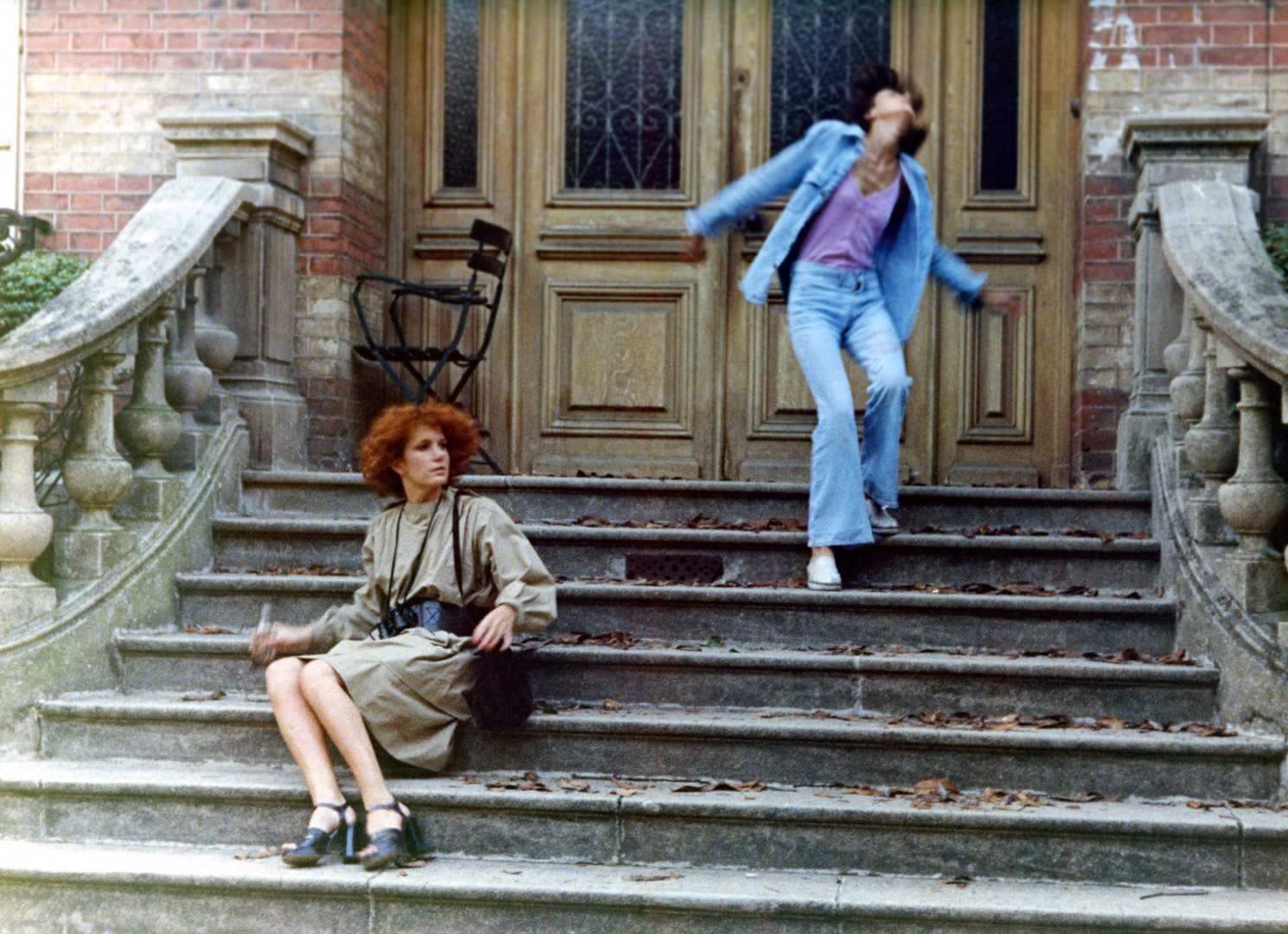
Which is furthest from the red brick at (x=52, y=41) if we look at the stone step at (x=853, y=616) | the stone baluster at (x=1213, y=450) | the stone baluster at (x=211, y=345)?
the stone baluster at (x=1213, y=450)

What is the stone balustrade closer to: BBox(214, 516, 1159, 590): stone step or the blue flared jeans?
BBox(214, 516, 1159, 590): stone step

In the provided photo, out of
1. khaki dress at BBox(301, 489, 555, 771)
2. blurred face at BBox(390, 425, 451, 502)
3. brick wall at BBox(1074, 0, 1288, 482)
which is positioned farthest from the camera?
brick wall at BBox(1074, 0, 1288, 482)

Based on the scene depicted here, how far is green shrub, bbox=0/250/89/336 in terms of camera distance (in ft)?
21.5

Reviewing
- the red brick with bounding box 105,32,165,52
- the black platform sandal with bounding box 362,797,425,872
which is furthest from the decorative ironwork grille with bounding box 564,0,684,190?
the black platform sandal with bounding box 362,797,425,872

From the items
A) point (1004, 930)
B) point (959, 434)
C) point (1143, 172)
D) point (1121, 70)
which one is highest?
point (1121, 70)

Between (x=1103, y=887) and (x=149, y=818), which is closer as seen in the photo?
(x=1103, y=887)

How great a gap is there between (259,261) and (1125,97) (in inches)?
144

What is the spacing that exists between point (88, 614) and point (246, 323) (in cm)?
171

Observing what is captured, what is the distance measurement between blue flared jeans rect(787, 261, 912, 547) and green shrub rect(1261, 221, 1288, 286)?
4.88ft

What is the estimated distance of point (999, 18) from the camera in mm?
7820

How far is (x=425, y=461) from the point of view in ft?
16.7

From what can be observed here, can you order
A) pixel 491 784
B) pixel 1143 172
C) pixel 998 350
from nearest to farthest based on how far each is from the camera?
pixel 491 784 → pixel 1143 172 → pixel 998 350

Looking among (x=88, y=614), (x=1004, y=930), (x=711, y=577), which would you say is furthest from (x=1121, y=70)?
(x=88, y=614)

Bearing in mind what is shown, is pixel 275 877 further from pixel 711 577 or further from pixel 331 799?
pixel 711 577
